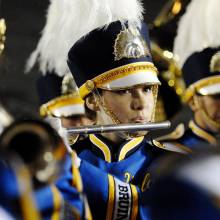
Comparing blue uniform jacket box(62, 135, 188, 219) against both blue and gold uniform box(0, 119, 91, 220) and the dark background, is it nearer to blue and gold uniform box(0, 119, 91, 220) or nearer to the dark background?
blue and gold uniform box(0, 119, 91, 220)

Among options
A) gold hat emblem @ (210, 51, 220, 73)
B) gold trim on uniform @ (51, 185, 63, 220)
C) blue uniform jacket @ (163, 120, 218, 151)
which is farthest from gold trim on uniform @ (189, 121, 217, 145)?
gold trim on uniform @ (51, 185, 63, 220)

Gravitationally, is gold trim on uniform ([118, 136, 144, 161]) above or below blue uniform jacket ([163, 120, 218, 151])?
above

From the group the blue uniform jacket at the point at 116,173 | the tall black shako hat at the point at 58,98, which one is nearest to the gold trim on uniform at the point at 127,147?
the blue uniform jacket at the point at 116,173

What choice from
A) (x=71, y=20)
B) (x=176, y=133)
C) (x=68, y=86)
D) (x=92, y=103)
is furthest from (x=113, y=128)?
(x=176, y=133)

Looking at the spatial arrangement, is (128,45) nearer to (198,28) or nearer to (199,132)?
(198,28)

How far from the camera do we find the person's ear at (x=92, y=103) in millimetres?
1675

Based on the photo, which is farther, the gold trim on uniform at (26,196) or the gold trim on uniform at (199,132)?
the gold trim on uniform at (199,132)

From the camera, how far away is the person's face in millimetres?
1569

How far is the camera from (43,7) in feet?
6.95

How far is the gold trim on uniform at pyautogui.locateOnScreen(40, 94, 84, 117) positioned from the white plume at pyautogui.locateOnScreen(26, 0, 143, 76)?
0.58 metres

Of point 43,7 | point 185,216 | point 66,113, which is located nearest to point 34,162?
point 185,216

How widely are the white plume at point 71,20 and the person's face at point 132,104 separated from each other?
0.19m

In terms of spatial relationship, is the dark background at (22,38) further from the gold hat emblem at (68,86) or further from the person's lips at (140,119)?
the person's lips at (140,119)

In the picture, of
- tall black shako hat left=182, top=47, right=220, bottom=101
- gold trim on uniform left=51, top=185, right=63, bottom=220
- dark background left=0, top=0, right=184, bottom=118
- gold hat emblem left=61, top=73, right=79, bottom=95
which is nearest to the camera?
gold trim on uniform left=51, top=185, right=63, bottom=220
